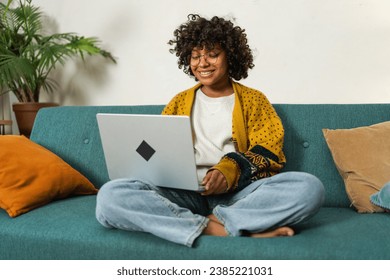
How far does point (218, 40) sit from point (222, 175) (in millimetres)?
543

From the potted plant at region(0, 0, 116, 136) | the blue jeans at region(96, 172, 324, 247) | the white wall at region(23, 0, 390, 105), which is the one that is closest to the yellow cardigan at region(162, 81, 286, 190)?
the blue jeans at region(96, 172, 324, 247)

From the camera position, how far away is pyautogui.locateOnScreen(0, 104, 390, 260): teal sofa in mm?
1111

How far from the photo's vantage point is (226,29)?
1665 millimetres

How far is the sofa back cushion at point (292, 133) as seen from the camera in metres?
1.63

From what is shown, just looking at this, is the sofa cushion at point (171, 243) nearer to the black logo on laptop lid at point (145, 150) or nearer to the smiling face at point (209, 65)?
the black logo on laptop lid at point (145, 150)

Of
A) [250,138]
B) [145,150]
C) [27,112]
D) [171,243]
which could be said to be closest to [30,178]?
[145,150]

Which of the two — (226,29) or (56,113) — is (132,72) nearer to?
(56,113)

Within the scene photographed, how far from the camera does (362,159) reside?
4.89 ft

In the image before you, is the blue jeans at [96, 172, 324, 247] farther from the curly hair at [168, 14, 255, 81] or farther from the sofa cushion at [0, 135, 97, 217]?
the curly hair at [168, 14, 255, 81]

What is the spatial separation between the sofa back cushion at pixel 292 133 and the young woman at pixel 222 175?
0.15 m

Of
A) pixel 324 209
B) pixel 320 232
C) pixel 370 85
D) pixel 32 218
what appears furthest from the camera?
pixel 370 85

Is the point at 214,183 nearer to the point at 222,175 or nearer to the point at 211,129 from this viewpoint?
the point at 222,175
